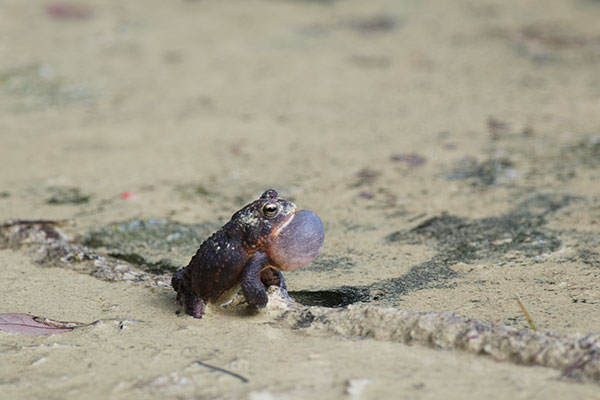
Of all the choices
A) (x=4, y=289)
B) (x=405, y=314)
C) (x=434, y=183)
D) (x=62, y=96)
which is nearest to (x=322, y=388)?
(x=405, y=314)

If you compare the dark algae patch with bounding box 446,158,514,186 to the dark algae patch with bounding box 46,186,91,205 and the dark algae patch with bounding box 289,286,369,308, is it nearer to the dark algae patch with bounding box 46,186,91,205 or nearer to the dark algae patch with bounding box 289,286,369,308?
the dark algae patch with bounding box 289,286,369,308

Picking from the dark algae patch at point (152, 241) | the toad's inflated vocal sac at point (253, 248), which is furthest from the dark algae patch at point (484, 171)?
the toad's inflated vocal sac at point (253, 248)

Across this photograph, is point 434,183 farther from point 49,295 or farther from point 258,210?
point 49,295

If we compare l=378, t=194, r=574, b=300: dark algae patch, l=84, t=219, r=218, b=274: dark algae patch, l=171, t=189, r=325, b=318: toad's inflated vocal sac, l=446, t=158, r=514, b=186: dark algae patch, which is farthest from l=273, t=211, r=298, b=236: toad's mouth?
l=446, t=158, r=514, b=186: dark algae patch

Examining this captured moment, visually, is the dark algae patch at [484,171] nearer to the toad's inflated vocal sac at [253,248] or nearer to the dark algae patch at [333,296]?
the dark algae patch at [333,296]

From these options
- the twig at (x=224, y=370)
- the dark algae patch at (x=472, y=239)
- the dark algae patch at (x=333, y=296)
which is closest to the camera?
the twig at (x=224, y=370)

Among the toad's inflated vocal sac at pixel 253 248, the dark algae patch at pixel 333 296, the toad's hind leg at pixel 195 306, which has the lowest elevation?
the dark algae patch at pixel 333 296

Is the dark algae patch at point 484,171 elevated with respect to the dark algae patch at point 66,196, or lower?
elevated
